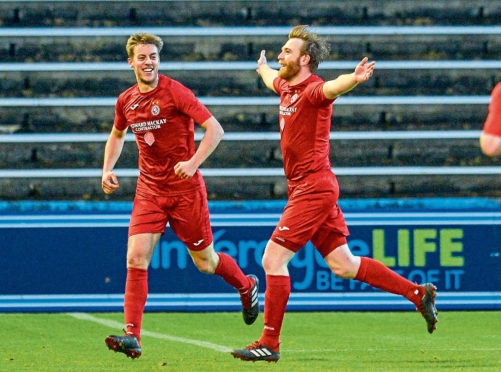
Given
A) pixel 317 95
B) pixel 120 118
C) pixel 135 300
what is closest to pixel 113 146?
pixel 120 118

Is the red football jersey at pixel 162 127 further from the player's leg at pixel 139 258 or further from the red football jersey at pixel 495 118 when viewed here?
the red football jersey at pixel 495 118

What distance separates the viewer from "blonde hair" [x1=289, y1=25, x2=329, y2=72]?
5.95 meters

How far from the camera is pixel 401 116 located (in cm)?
1231

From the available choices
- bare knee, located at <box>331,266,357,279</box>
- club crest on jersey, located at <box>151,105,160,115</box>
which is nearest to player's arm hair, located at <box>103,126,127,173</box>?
club crest on jersey, located at <box>151,105,160,115</box>

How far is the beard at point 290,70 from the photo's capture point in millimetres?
5934

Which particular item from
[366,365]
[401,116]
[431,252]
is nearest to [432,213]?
[431,252]

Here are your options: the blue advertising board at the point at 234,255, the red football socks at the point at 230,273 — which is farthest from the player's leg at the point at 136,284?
the blue advertising board at the point at 234,255

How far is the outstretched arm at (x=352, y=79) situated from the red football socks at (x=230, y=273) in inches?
74.0

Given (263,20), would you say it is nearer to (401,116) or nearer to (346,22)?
(346,22)

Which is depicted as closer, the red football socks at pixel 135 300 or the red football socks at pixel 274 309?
the red football socks at pixel 274 309

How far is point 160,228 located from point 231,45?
256 inches

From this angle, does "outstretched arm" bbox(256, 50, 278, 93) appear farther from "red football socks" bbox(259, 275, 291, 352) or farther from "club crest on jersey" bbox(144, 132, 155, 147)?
"red football socks" bbox(259, 275, 291, 352)

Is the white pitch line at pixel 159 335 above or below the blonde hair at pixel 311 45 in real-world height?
below

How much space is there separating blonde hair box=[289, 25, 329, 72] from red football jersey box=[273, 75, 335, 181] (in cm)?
11
